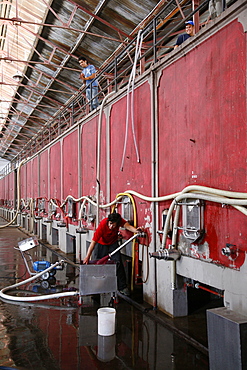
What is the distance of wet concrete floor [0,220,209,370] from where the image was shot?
158 inches

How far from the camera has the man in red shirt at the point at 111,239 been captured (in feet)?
21.0

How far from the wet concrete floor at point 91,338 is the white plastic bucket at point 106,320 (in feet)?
0.25

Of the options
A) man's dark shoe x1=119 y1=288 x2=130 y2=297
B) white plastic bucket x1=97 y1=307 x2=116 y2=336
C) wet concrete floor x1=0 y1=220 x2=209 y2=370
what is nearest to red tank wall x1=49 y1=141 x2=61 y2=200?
man's dark shoe x1=119 y1=288 x2=130 y2=297

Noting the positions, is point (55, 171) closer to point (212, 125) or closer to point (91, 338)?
point (91, 338)

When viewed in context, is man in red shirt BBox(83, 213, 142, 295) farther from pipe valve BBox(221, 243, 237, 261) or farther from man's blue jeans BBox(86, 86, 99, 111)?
man's blue jeans BBox(86, 86, 99, 111)

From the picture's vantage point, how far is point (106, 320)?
469cm

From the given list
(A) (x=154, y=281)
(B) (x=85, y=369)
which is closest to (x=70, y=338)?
(B) (x=85, y=369)

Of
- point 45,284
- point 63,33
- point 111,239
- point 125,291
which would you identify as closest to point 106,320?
point 125,291

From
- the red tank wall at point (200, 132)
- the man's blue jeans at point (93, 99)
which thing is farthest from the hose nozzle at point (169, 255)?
the man's blue jeans at point (93, 99)

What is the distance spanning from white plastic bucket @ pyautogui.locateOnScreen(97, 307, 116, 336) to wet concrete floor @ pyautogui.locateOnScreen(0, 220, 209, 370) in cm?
8

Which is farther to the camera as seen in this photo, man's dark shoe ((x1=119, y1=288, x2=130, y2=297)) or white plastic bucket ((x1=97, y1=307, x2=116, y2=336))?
man's dark shoe ((x1=119, y1=288, x2=130, y2=297))

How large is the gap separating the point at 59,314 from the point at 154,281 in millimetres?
1609

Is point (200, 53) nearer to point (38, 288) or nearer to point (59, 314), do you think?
point (59, 314)

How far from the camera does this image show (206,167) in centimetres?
474
